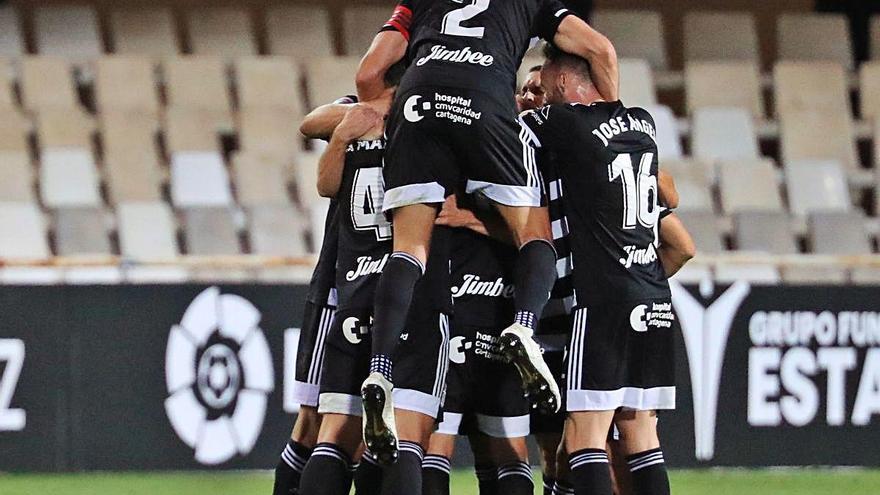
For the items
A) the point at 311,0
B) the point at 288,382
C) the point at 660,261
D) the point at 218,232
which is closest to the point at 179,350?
the point at 288,382

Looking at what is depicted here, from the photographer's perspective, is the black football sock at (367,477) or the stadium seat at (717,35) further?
the stadium seat at (717,35)

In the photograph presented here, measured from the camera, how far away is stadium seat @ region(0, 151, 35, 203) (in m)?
10.3

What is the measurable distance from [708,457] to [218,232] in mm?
3472

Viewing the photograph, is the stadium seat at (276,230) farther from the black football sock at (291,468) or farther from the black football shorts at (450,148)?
the black football shorts at (450,148)

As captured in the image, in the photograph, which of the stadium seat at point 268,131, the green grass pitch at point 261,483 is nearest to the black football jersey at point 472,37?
the green grass pitch at point 261,483

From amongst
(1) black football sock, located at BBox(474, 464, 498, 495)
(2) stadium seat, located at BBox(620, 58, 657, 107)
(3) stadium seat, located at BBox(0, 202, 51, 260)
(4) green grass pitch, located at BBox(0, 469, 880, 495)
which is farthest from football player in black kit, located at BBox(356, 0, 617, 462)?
(2) stadium seat, located at BBox(620, 58, 657, 107)

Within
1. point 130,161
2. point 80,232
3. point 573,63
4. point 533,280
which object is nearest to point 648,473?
point 533,280

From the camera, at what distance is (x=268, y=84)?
446 inches

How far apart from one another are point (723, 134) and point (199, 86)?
3844 millimetres

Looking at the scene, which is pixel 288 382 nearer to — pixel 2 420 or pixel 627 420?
pixel 2 420

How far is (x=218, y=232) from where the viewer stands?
1009 cm

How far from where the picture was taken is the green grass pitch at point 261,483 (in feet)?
24.4

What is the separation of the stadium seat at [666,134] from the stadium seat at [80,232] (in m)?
3.90

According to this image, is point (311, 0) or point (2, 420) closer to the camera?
point (2, 420)
